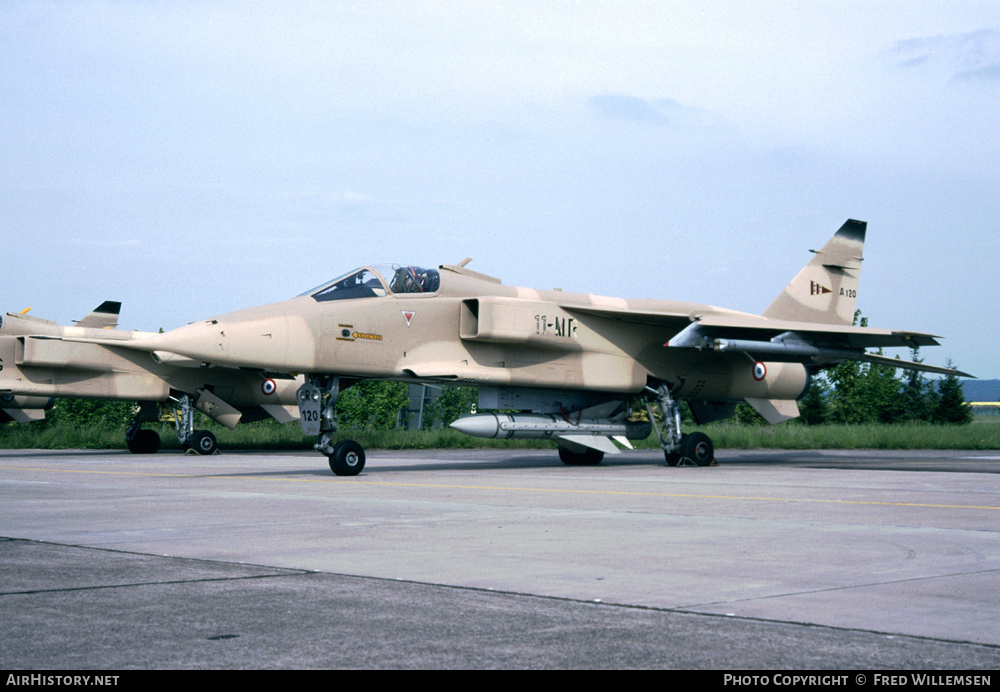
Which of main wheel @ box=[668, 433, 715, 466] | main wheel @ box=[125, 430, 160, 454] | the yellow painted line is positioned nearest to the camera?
the yellow painted line

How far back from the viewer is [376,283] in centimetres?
1648

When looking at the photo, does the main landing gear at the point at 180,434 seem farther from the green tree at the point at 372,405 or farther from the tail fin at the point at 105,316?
the green tree at the point at 372,405

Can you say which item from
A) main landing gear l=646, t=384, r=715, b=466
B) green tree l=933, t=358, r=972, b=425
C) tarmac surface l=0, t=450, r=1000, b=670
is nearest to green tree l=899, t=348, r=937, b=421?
green tree l=933, t=358, r=972, b=425

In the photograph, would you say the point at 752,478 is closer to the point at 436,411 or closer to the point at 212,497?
the point at 212,497

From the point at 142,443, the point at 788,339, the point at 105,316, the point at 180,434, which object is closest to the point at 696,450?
the point at 788,339

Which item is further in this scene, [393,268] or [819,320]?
[819,320]

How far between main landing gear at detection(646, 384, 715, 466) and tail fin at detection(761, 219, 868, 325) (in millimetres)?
4005

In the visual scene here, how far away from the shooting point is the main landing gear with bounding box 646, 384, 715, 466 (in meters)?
19.2

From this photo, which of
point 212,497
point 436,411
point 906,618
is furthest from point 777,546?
point 436,411

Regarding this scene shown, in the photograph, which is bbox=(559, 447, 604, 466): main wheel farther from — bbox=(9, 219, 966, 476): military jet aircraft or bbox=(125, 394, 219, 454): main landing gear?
bbox=(125, 394, 219, 454): main landing gear

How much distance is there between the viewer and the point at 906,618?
4688mm

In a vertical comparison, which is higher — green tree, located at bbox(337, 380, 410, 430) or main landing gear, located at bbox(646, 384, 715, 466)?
main landing gear, located at bbox(646, 384, 715, 466)

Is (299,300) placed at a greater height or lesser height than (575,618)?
greater

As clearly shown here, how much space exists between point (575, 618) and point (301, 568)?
7.48 ft
